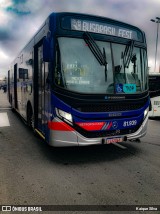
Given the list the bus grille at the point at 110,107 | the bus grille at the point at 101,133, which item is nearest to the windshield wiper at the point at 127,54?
the bus grille at the point at 110,107

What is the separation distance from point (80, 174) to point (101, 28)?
10.9 ft

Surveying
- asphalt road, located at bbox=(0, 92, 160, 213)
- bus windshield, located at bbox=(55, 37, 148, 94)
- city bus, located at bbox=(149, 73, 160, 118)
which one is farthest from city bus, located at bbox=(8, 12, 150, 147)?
city bus, located at bbox=(149, 73, 160, 118)

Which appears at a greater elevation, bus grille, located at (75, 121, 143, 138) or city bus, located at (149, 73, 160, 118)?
city bus, located at (149, 73, 160, 118)

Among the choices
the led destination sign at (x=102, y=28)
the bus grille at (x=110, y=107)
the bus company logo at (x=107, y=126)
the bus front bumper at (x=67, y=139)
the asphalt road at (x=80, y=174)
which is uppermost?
the led destination sign at (x=102, y=28)

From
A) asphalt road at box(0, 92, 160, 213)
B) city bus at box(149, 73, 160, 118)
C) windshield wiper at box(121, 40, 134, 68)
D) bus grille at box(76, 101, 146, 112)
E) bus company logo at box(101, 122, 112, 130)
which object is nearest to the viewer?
asphalt road at box(0, 92, 160, 213)

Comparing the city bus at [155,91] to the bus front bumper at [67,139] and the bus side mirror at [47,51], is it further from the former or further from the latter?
the bus side mirror at [47,51]

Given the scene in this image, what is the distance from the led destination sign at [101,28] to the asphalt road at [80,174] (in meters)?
3.04

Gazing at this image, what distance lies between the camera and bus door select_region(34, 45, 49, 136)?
18.7 ft

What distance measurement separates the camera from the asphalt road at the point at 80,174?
153 inches

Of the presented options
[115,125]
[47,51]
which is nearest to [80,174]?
[115,125]

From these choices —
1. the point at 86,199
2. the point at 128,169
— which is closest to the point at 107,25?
the point at 128,169

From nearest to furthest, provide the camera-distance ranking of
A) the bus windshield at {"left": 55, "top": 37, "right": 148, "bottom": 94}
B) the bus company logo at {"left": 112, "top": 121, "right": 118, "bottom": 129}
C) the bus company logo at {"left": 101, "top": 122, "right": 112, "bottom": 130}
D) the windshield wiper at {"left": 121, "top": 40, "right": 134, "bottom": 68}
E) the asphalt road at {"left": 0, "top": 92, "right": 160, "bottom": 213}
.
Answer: the asphalt road at {"left": 0, "top": 92, "right": 160, "bottom": 213} → the bus windshield at {"left": 55, "top": 37, "right": 148, "bottom": 94} → the bus company logo at {"left": 101, "top": 122, "right": 112, "bottom": 130} → the bus company logo at {"left": 112, "top": 121, "right": 118, "bottom": 129} → the windshield wiper at {"left": 121, "top": 40, "right": 134, "bottom": 68}

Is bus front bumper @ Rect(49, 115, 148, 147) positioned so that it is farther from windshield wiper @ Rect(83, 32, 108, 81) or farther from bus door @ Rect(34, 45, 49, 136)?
windshield wiper @ Rect(83, 32, 108, 81)

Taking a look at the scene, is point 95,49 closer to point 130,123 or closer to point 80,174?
point 130,123
